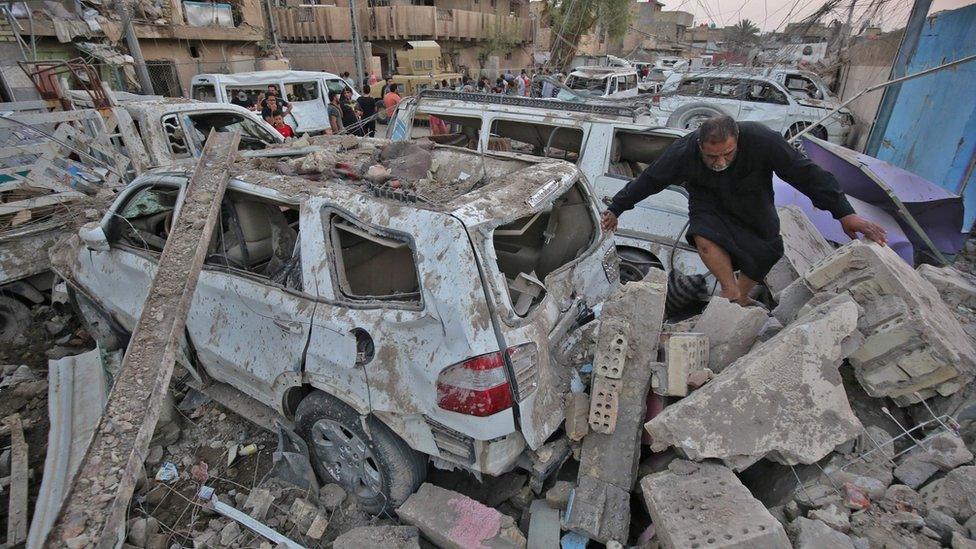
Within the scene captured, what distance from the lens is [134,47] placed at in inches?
547

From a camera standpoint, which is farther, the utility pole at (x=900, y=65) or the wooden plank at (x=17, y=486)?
the utility pole at (x=900, y=65)

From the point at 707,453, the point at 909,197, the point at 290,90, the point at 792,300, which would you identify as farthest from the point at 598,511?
the point at 290,90

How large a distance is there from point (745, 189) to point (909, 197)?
249cm

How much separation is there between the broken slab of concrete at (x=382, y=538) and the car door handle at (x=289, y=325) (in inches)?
40.4

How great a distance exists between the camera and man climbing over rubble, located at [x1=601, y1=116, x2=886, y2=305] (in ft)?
9.66

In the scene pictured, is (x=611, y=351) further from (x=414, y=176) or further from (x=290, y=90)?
(x=290, y=90)

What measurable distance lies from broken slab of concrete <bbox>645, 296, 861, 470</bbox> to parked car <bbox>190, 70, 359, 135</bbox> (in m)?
10.3

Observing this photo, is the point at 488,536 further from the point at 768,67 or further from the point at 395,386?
the point at 768,67

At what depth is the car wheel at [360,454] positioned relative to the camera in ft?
8.12

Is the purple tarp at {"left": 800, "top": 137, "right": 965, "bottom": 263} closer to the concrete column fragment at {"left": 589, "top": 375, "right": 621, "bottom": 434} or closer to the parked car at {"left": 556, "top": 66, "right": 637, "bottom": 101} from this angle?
the concrete column fragment at {"left": 589, "top": 375, "right": 621, "bottom": 434}

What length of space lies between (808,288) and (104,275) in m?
4.86

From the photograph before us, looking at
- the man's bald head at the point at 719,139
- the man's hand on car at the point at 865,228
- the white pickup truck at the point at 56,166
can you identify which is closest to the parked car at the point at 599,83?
the white pickup truck at the point at 56,166

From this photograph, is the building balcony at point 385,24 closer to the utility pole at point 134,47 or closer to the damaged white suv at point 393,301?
the utility pole at point 134,47

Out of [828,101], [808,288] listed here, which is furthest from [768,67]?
[808,288]
